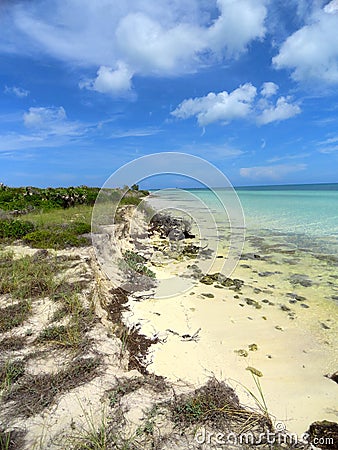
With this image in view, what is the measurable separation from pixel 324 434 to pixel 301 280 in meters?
5.71

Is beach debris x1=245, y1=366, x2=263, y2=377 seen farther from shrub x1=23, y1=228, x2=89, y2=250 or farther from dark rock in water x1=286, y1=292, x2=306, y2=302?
shrub x1=23, y1=228, x2=89, y2=250

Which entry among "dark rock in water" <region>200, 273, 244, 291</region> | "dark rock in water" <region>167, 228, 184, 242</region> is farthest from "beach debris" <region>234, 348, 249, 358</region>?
"dark rock in water" <region>167, 228, 184, 242</region>

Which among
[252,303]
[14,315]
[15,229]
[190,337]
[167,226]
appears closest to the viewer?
[14,315]

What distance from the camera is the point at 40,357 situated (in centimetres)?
354

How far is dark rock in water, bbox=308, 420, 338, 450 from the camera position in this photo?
271cm

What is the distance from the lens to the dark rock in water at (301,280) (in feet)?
25.6

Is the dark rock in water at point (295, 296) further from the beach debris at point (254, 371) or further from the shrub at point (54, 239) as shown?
the shrub at point (54, 239)

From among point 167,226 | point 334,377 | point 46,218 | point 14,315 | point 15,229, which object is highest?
point 46,218

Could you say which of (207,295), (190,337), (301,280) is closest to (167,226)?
(301,280)

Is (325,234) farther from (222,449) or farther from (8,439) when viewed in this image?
(8,439)

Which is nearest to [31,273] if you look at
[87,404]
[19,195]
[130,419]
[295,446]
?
[87,404]

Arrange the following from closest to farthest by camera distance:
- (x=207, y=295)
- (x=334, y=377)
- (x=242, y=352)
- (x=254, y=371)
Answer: (x=334, y=377)
(x=254, y=371)
(x=242, y=352)
(x=207, y=295)

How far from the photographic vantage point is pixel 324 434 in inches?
112

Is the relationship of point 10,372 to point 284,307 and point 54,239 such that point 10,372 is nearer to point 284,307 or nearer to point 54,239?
point 284,307
